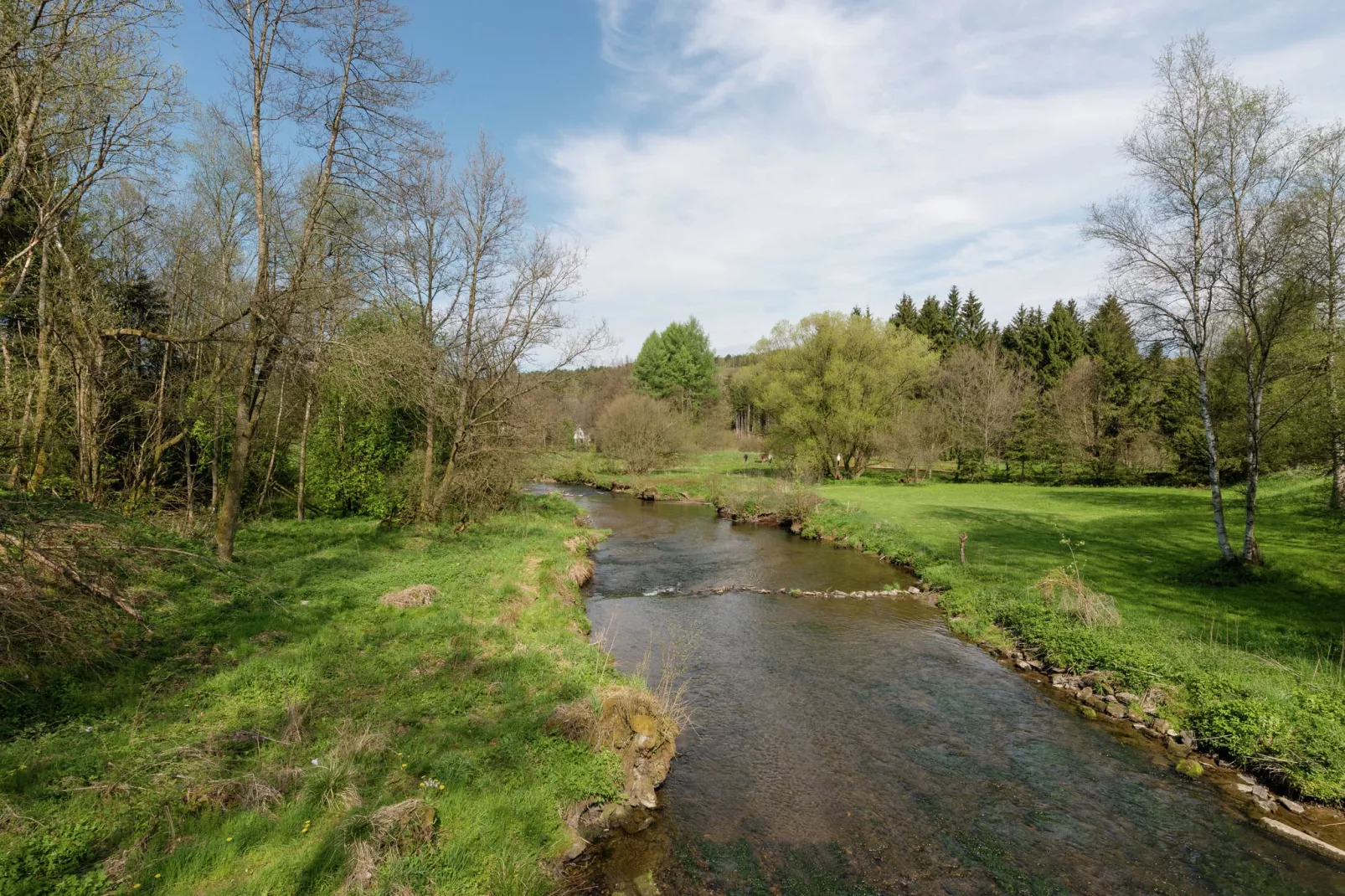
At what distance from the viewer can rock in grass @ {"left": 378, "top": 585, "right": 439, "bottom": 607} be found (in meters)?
10.5

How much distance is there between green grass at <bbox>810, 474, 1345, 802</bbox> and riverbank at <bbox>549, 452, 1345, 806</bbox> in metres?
0.03

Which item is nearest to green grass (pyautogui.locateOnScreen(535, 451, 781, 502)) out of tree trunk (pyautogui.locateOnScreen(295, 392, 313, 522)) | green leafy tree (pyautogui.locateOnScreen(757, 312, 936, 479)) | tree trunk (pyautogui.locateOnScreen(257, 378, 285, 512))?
green leafy tree (pyautogui.locateOnScreen(757, 312, 936, 479))

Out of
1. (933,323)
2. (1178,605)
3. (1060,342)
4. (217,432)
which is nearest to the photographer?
(1178,605)

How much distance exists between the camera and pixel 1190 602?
41.3ft

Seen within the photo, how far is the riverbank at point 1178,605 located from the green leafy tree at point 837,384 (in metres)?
11.8

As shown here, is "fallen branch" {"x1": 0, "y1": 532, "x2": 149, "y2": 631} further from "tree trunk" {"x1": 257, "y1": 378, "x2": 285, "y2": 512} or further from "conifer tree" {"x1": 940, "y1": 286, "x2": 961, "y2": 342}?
"conifer tree" {"x1": 940, "y1": 286, "x2": 961, "y2": 342}

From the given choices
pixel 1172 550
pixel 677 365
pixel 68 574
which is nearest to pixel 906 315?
pixel 677 365

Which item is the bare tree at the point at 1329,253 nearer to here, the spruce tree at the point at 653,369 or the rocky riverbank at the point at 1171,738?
the rocky riverbank at the point at 1171,738

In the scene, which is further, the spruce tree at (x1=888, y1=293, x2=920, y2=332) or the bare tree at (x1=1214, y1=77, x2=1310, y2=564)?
the spruce tree at (x1=888, y1=293, x2=920, y2=332)

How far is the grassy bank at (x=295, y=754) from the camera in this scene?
4.50 metres

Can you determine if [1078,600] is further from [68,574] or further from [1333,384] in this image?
[68,574]

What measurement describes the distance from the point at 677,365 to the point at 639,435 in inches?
1007

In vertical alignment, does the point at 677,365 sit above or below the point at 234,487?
above

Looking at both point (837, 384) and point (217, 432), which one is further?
point (837, 384)
